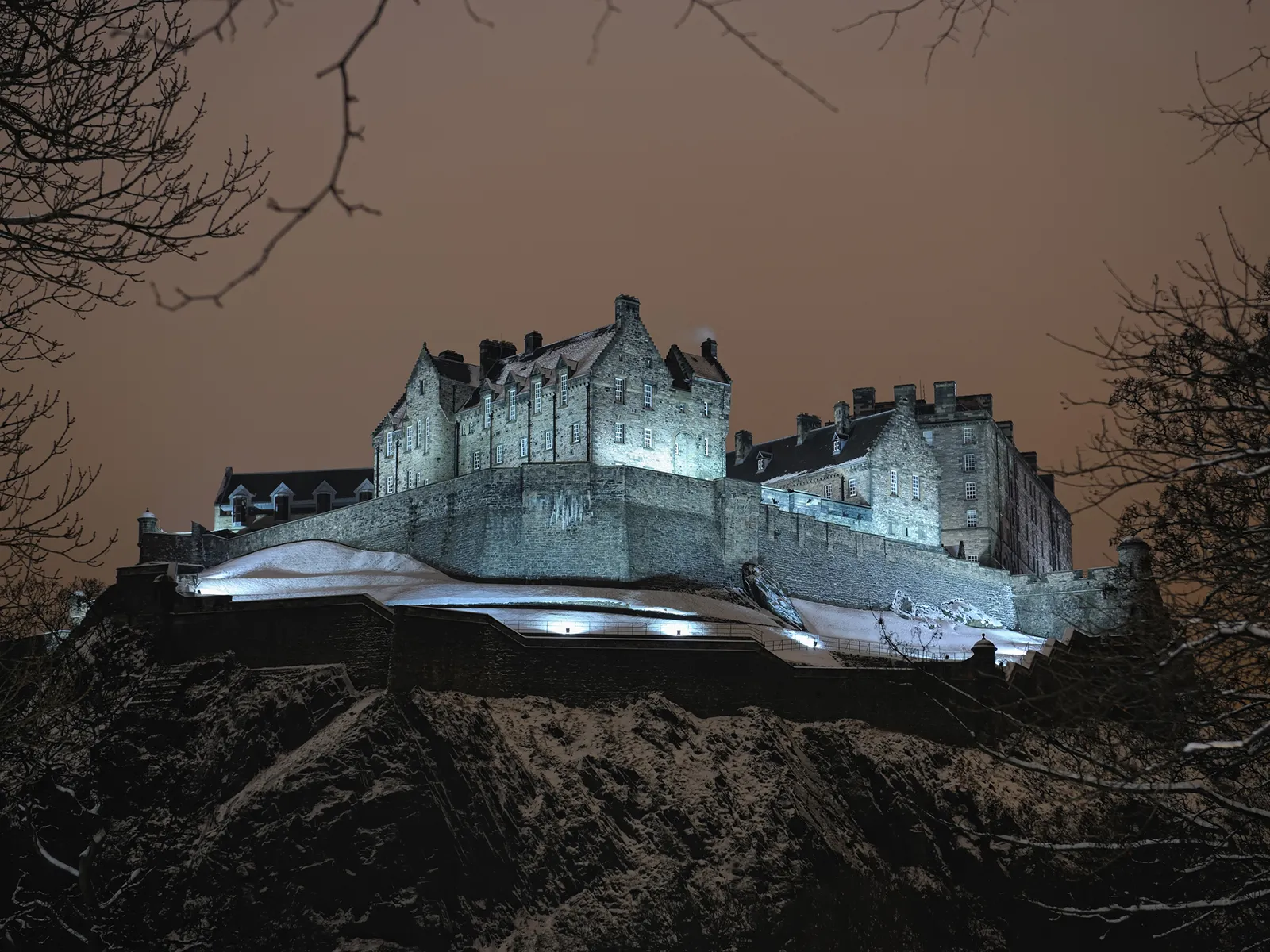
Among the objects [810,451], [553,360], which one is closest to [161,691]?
[553,360]

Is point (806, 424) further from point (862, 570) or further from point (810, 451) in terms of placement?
point (862, 570)

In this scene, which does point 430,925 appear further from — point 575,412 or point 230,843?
point 575,412

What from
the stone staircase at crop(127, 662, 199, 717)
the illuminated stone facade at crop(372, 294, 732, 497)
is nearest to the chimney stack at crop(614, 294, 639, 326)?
the illuminated stone facade at crop(372, 294, 732, 497)

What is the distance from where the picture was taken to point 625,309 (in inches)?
2282

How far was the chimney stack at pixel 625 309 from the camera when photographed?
57812 millimetres

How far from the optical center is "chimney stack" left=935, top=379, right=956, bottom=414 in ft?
227

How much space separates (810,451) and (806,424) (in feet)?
12.5

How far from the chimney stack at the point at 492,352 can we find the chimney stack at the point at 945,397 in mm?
21335

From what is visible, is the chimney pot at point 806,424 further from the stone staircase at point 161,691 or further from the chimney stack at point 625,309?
the stone staircase at point 161,691

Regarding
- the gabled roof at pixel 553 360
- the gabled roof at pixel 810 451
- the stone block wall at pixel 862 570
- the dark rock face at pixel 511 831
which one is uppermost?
the gabled roof at pixel 553 360

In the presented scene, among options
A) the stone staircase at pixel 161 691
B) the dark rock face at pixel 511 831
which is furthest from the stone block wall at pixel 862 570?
the stone staircase at pixel 161 691

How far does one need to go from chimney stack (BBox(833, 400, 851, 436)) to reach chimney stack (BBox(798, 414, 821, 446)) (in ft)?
10.4

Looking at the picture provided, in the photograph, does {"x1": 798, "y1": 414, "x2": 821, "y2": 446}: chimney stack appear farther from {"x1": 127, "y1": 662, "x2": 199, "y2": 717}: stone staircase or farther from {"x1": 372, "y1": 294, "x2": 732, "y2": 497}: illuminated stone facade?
{"x1": 127, "y1": 662, "x2": 199, "y2": 717}: stone staircase

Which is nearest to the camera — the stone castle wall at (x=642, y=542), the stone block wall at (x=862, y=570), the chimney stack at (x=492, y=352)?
the stone castle wall at (x=642, y=542)
